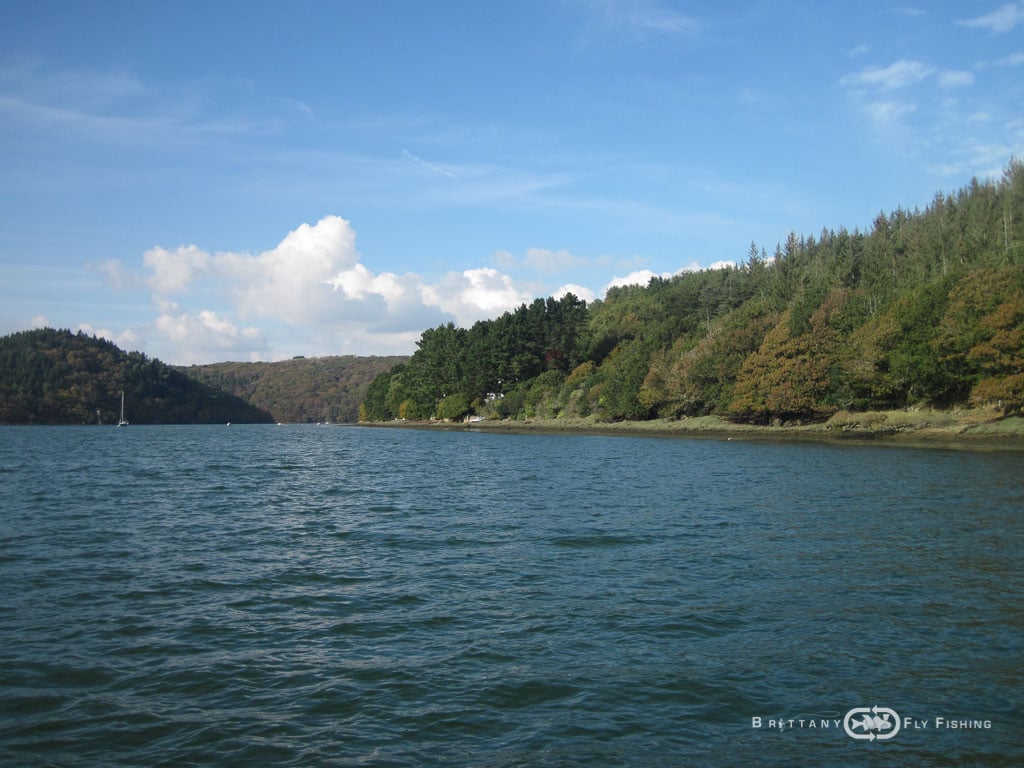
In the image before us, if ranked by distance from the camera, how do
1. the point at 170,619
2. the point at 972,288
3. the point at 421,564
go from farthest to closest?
the point at 972,288
the point at 421,564
the point at 170,619

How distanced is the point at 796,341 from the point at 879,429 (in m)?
17.9

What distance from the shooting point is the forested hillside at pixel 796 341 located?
6700cm

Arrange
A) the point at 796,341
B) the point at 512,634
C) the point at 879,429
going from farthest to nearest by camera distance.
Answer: the point at 796,341 → the point at 879,429 → the point at 512,634

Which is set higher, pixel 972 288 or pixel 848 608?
pixel 972 288

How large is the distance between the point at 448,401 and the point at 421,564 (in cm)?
14696

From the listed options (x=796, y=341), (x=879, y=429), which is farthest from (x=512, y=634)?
(x=796, y=341)

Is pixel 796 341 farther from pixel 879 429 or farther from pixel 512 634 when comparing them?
pixel 512 634

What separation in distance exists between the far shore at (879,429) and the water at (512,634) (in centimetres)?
3838

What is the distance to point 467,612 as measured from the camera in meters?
13.8

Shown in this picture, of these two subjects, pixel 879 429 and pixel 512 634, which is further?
pixel 879 429

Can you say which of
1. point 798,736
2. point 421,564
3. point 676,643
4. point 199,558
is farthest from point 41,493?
point 798,736

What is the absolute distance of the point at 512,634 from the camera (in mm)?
12430

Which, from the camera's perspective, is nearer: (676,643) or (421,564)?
(676,643)

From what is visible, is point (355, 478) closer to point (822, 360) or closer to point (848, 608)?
point (848, 608)
